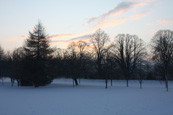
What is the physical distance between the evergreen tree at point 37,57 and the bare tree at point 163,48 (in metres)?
23.1

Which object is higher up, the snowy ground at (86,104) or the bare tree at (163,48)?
the bare tree at (163,48)

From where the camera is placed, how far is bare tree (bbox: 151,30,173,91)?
34.1 m

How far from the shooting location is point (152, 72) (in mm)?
45688

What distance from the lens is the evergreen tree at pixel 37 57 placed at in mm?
29797

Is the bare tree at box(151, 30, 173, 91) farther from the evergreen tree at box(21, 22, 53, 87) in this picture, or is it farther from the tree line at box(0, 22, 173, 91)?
the evergreen tree at box(21, 22, 53, 87)

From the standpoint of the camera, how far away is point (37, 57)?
30.8 metres

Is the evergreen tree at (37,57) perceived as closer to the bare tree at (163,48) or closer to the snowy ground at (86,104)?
the snowy ground at (86,104)

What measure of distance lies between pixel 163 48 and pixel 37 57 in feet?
90.9

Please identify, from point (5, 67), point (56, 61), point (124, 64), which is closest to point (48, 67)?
point (56, 61)

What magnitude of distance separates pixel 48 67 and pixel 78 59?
6.76m

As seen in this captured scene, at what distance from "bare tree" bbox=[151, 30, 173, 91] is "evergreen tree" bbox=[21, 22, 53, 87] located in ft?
75.9

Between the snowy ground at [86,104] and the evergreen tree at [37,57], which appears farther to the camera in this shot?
the evergreen tree at [37,57]

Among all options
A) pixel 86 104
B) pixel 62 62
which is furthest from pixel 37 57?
pixel 86 104

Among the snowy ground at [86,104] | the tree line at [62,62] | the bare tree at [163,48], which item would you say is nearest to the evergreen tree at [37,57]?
the tree line at [62,62]
